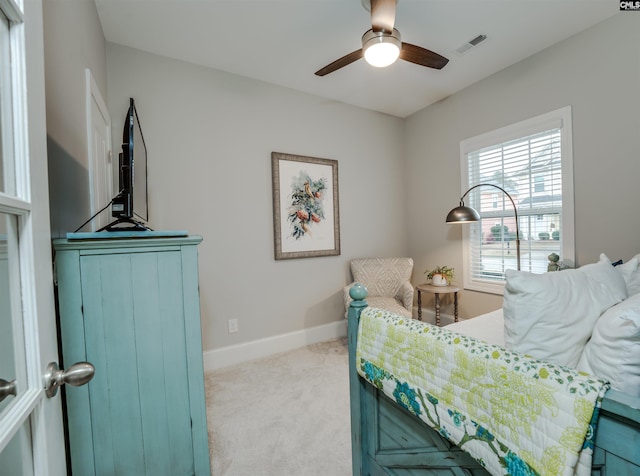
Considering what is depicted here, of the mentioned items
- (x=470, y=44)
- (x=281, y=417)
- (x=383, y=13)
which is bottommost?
(x=281, y=417)

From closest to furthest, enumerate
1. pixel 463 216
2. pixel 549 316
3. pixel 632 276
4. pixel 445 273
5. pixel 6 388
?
pixel 6 388 < pixel 549 316 < pixel 632 276 < pixel 463 216 < pixel 445 273

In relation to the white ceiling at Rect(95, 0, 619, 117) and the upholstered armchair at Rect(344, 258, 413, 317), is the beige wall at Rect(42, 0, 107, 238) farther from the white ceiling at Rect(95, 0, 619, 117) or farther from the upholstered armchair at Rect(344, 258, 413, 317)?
the upholstered armchair at Rect(344, 258, 413, 317)

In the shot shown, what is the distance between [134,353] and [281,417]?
117cm

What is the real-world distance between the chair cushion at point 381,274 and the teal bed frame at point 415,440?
6.57ft

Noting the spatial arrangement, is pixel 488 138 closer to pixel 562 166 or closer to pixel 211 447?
pixel 562 166

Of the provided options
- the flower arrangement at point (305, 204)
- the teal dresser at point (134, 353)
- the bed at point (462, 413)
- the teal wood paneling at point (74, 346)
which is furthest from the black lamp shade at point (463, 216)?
the teal wood paneling at point (74, 346)

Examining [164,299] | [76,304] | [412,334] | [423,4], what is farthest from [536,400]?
[423,4]

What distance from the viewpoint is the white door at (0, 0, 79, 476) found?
0.51 meters

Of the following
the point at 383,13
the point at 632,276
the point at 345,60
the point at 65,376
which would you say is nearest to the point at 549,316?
the point at 632,276

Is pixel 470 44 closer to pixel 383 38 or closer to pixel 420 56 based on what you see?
pixel 420 56

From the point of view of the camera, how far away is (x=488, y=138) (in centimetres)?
297

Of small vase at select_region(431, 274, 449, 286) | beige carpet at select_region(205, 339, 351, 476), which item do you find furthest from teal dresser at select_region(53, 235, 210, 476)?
small vase at select_region(431, 274, 449, 286)

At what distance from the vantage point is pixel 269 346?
290 centimetres

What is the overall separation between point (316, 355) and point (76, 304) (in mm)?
2180
